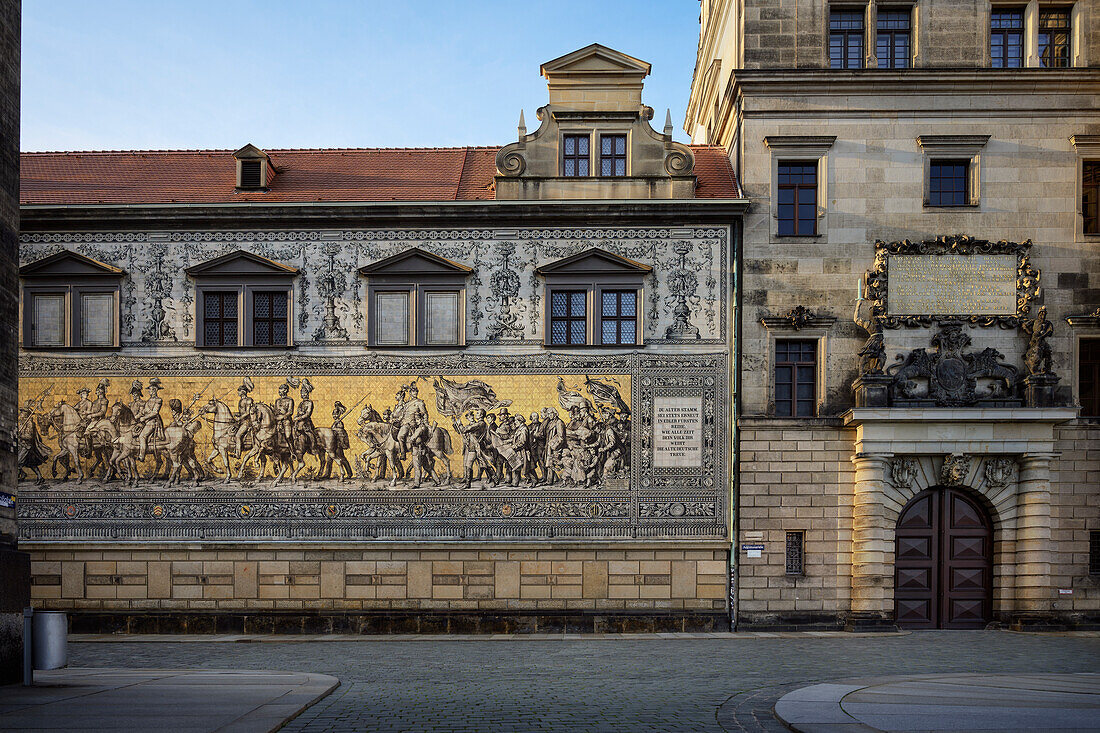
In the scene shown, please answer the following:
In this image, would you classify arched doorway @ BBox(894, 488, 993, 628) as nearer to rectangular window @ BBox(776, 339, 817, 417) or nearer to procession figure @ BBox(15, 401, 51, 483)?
rectangular window @ BBox(776, 339, 817, 417)

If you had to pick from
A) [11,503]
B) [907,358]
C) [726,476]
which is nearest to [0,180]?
[11,503]

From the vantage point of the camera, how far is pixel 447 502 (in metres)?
20.7

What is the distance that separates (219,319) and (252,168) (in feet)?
13.1

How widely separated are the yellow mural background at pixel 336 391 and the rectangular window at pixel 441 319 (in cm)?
94

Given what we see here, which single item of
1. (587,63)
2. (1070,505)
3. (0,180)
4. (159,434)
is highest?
(587,63)

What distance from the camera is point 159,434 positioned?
21109mm

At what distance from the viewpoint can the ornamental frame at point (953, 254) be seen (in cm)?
2056

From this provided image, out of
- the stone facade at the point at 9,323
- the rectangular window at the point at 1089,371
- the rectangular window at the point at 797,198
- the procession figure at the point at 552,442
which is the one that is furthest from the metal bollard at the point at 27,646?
the rectangular window at the point at 1089,371

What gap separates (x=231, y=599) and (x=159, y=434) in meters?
4.23

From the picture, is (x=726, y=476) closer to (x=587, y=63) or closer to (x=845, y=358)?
(x=845, y=358)

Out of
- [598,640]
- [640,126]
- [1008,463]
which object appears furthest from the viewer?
[640,126]

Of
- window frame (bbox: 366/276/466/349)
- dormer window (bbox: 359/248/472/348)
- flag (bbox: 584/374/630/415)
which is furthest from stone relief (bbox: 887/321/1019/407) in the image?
dormer window (bbox: 359/248/472/348)

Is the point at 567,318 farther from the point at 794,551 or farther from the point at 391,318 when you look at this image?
the point at 794,551

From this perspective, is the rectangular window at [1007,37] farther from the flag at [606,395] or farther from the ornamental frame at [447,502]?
the flag at [606,395]
